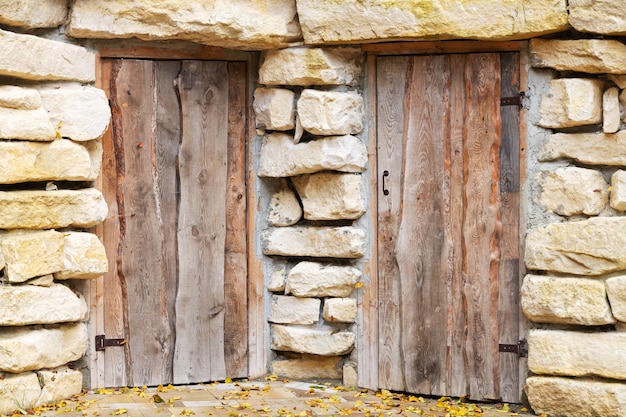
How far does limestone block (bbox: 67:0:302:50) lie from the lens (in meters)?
4.39

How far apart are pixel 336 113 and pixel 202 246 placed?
3.47 ft

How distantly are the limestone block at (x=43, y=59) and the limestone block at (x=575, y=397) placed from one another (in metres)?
2.76

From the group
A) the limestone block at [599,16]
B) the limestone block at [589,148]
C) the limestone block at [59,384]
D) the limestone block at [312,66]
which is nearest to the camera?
the limestone block at [599,16]

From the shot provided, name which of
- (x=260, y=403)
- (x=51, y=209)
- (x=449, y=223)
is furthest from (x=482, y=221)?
(x=51, y=209)

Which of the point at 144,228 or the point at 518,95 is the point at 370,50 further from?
the point at 144,228

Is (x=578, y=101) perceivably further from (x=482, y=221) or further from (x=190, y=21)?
(x=190, y=21)

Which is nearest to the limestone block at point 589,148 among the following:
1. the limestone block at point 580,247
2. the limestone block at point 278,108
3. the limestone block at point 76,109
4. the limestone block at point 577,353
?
the limestone block at point 580,247

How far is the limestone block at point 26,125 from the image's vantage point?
409 centimetres

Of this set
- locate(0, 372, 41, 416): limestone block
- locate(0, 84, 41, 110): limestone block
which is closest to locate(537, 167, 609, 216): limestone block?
locate(0, 84, 41, 110): limestone block

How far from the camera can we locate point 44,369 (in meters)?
4.32

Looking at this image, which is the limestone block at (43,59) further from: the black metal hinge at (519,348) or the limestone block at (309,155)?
the black metal hinge at (519,348)

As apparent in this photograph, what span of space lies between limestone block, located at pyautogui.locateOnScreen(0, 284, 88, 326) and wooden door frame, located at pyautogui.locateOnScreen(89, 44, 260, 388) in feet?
0.73

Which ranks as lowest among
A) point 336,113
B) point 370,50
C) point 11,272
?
point 11,272

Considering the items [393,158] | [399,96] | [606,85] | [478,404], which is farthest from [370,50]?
[478,404]
